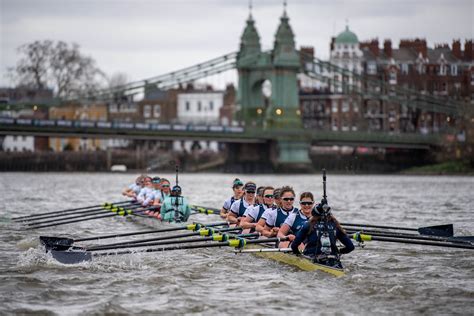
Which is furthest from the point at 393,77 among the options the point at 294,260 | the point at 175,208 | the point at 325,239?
the point at 325,239

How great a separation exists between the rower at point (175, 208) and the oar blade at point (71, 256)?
662cm

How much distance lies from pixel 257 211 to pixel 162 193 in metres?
7.19

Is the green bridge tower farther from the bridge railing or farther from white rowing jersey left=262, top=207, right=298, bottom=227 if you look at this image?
white rowing jersey left=262, top=207, right=298, bottom=227

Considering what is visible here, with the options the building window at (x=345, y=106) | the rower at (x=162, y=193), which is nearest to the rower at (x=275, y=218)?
the rower at (x=162, y=193)

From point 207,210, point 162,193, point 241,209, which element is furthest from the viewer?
point 162,193

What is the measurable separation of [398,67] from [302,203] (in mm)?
82880

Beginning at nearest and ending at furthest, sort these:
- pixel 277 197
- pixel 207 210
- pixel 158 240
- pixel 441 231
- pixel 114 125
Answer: pixel 277 197 < pixel 158 240 < pixel 441 231 < pixel 207 210 < pixel 114 125

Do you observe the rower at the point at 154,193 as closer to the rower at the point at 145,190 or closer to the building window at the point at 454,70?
the rower at the point at 145,190

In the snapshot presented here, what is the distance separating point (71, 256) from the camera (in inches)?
743

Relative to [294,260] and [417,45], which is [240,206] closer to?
[294,260]

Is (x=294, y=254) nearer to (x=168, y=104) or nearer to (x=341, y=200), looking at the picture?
(x=341, y=200)

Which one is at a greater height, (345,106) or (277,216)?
(345,106)

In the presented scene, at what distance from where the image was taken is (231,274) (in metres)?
18.8

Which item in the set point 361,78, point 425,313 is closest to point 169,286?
point 425,313
